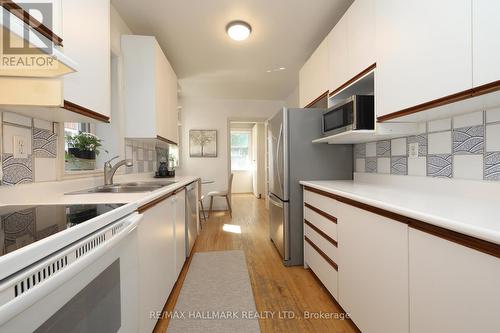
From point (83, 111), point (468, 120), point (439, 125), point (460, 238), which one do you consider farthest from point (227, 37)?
point (460, 238)

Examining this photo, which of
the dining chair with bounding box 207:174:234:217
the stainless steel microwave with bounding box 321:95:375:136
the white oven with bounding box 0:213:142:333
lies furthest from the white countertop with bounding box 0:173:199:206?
the dining chair with bounding box 207:174:234:217

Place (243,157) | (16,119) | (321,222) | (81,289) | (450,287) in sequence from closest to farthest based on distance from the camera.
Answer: (81,289) < (450,287) < (16,119) < (321,222) < (243,157)

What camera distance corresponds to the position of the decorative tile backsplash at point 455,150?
1119mm

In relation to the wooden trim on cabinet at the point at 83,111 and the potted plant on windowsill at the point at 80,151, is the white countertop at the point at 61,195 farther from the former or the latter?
the wooden trim on cabinet at the point at 83,111

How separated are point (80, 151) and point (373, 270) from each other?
2047 millimetres

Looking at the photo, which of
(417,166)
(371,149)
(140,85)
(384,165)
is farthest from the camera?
(140,85)

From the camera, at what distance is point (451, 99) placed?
98 centimetres

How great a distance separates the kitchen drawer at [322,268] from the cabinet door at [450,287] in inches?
26.2

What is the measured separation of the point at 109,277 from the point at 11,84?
89 cm

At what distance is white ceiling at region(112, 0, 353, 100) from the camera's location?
2004 millimetres

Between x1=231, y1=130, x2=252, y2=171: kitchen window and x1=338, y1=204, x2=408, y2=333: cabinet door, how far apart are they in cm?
643

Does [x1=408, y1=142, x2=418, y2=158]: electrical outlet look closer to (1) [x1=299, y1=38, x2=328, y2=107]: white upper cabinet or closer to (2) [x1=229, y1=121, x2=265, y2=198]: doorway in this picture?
(1) [x1=299, y1=38, x2=328, y2=107]: white upper cabinet

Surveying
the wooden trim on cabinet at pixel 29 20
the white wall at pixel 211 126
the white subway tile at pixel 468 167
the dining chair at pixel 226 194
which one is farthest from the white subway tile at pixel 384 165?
the white wall at pixel 211 126

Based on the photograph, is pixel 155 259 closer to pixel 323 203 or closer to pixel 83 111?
pixel 83 111
